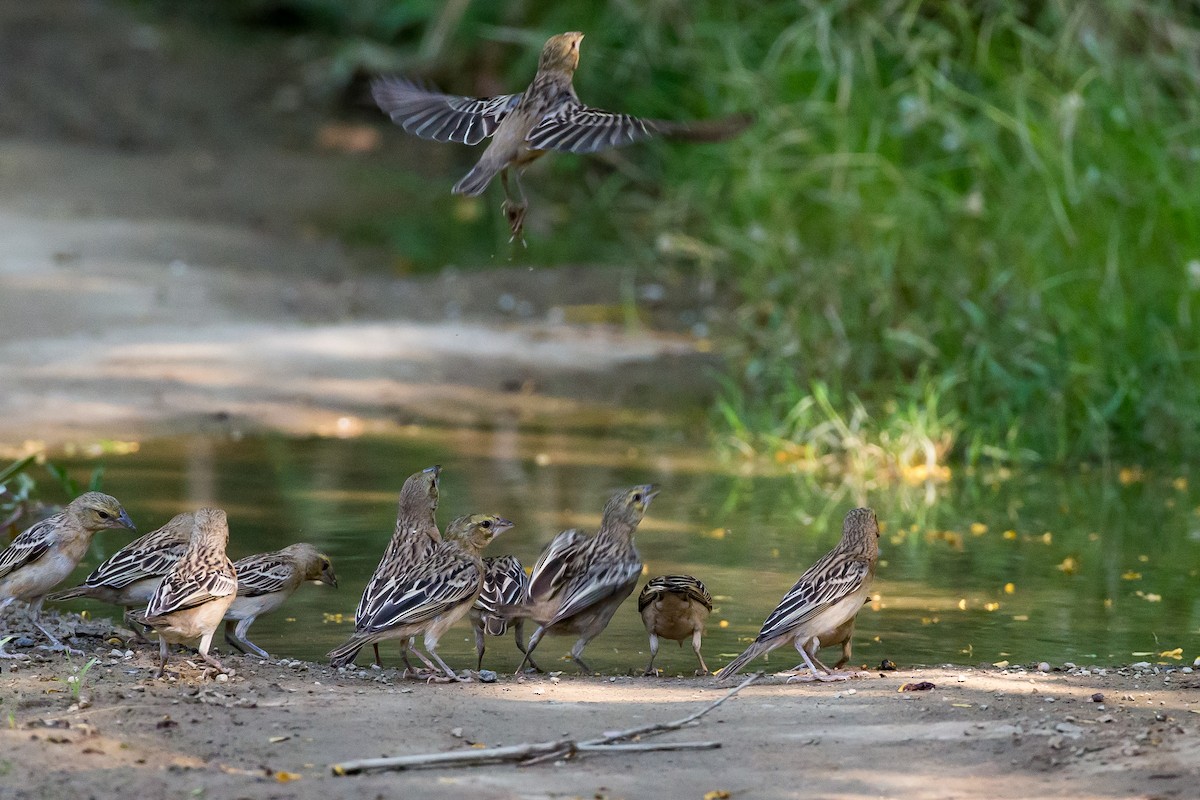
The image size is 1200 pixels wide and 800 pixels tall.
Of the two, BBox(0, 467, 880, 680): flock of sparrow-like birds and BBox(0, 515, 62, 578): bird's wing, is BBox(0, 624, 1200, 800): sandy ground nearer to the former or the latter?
BBox(0, 467, 880, 680): flock of sparrow-like birds

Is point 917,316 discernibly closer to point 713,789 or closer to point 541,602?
point 541,602

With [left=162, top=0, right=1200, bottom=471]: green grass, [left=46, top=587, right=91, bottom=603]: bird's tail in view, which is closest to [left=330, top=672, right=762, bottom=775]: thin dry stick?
[left=46, top=587, right=91, bottom=603]: bird's tail

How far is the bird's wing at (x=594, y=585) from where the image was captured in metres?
6.50

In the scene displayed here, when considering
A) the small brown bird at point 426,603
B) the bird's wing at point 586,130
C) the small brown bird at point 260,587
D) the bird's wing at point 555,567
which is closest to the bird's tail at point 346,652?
the small brown bird at point 426,603

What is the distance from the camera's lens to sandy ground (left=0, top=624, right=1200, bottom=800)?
482cm

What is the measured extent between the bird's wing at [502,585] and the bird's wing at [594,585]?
164 mm

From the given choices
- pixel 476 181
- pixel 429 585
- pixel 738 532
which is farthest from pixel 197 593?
pixel 738 532

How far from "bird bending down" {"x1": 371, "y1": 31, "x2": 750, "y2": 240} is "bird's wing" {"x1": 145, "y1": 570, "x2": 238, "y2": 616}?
61.7 inches

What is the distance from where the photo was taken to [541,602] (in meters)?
6.53

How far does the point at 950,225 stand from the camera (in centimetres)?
1230

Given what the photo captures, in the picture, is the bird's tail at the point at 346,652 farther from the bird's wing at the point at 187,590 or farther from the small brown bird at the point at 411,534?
the bird's wing at the point at 187,590

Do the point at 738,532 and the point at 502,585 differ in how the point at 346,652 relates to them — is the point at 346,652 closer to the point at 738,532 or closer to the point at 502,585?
the point at 502,585

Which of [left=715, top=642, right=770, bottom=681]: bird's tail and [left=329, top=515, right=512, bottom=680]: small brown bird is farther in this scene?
[left=715, top=642, right=770, bottom=681]: bird's tail

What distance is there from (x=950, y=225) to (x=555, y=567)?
6476 mm
